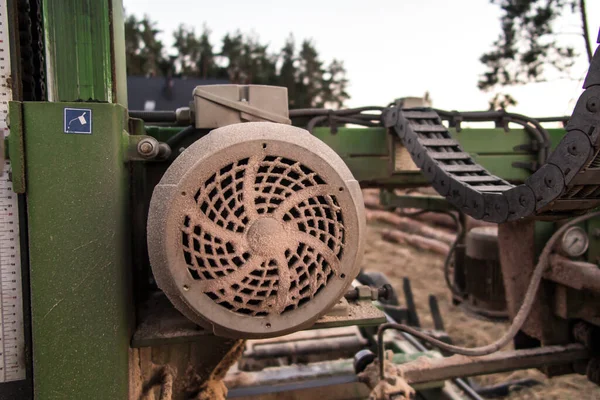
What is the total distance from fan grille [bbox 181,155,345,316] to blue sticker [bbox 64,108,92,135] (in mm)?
374

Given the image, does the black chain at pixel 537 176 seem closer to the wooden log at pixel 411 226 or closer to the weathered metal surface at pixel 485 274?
the weathered metal surface at pixel 485 274

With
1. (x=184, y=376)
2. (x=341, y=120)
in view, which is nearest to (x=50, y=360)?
(x=184, y=376)

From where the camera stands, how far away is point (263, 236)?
1188 millimetres

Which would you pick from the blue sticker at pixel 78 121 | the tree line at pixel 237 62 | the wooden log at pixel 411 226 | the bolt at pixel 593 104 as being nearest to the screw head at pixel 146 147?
the blue sticker at pixel 78 121

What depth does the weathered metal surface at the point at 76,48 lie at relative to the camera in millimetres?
1294

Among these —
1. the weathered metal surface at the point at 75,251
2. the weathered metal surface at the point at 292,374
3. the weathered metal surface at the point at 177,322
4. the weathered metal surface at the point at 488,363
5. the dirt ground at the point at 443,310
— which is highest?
the weathered metal surface at the point at 75,251

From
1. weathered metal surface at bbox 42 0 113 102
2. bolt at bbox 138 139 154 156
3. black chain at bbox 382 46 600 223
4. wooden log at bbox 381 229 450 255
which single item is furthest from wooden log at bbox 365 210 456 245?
weathered metal surface at bbox 42 0 113 102

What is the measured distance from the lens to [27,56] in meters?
1.36

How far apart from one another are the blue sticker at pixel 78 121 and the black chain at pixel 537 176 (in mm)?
1285

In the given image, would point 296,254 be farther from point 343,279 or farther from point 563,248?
point 563,248

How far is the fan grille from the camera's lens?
3.88 ft

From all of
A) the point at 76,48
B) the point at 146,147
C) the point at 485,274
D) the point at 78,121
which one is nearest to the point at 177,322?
the point at 146,147

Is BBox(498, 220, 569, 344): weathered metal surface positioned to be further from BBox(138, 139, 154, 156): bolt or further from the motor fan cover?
BBox(138, 139, 154, 156): bolt

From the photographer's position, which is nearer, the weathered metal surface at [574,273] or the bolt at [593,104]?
the bolt at [593,104]
